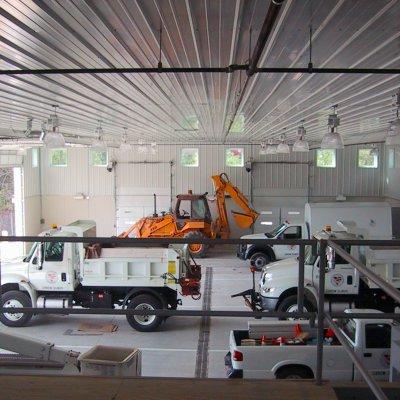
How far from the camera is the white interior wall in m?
22.6

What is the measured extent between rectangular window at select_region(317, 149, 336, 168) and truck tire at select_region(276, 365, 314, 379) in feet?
54.5

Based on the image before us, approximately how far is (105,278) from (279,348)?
5.14 meters

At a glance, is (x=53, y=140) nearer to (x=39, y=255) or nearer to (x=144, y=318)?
(x=39, y=255)

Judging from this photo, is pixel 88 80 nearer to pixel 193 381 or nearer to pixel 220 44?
pixel 220 44

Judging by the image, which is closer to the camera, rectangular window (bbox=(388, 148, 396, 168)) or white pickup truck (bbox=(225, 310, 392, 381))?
white pickup truck (bbox=(225, 310, 392, 381))

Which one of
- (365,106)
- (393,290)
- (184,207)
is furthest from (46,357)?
(184,207)

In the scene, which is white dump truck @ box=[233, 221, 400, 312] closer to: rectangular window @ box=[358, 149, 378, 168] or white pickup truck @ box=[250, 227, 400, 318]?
white pickup truck @ box=[250, 227, 400, 318]

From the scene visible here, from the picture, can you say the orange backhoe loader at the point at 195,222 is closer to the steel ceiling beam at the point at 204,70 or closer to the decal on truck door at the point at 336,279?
the decal on truck door at the point at 336,279

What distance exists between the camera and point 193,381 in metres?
3.30

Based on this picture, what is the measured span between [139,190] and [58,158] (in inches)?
182

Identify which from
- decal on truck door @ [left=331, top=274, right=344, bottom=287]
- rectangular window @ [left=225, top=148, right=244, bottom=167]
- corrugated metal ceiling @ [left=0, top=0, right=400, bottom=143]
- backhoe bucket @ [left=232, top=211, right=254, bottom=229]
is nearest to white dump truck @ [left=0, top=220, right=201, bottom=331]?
decal on truck door @ [left=331, top=274, right=344, bottom=287]

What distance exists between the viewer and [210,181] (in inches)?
908

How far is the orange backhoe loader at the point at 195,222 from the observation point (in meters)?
18.6

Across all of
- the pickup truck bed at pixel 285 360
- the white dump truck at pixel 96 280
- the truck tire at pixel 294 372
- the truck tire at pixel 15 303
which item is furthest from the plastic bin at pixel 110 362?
the truck tire at pixel 15 303
